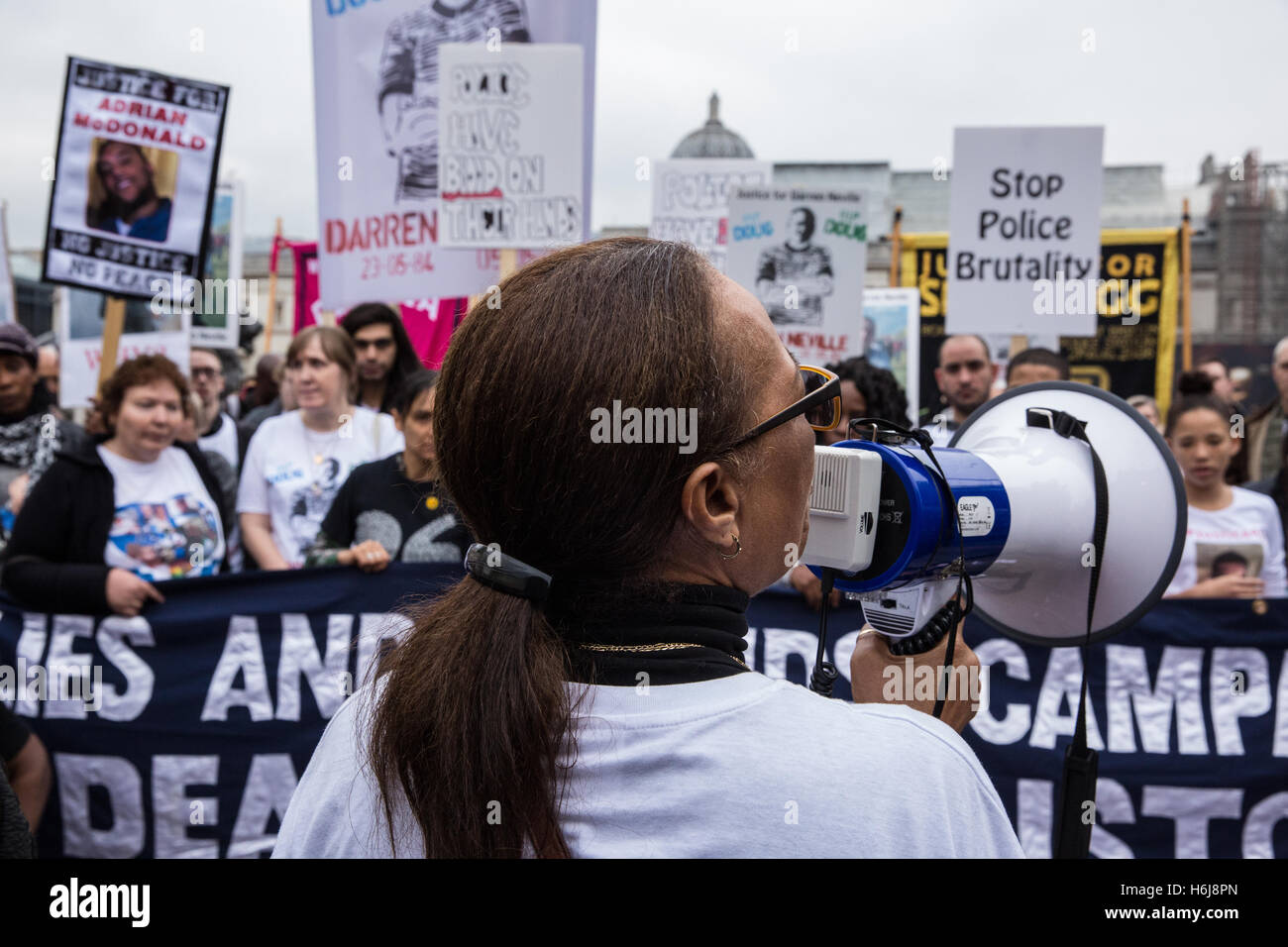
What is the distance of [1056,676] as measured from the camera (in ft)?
11.2

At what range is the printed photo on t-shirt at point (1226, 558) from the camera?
12.7 ft

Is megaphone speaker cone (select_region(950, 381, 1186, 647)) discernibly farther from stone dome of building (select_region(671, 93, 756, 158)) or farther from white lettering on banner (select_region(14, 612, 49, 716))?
stone dome of building (select_region(671, 93, 756, 158))

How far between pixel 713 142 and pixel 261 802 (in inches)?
1133

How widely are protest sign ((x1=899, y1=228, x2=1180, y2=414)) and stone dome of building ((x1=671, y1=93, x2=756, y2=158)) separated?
21.0 meters

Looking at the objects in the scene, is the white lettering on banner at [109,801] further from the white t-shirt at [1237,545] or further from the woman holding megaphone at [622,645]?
the white t-shirt at [1237,545]

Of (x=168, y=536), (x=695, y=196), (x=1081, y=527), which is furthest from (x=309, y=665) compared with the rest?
(x=695, y=196)

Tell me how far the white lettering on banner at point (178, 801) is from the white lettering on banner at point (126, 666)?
0.19 meters

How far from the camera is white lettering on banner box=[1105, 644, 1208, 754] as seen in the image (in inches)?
132

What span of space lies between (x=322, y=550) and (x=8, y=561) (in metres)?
1.02

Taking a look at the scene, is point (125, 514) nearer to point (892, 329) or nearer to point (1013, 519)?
point (1013, 519)

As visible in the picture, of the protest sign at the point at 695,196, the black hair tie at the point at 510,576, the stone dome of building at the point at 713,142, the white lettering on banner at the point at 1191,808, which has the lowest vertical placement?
the white lettering on banner at the point at 1191,808

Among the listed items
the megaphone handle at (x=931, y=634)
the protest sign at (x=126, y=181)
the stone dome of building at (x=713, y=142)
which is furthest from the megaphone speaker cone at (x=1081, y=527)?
the stone dome of building at (x=713, y=142)
